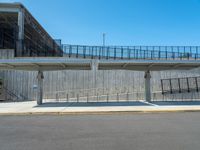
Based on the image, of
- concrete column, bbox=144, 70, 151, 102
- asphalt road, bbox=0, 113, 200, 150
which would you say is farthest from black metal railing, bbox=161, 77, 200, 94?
asphalt road, bbox=0, 113, 200, 150

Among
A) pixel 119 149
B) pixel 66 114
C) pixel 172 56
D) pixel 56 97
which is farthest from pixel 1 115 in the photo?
pixel 172 56

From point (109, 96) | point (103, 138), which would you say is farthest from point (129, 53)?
point (103, 138)

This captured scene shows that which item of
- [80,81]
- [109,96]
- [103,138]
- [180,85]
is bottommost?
[103,138]

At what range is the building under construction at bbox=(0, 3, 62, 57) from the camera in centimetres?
2517

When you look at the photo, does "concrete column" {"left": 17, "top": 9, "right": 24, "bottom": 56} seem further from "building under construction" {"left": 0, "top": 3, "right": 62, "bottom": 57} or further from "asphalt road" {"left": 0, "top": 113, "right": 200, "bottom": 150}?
"asphalt road" {"left": 0, "top": 113, "right": 200, "bottom": 150}

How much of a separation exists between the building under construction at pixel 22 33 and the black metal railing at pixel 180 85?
46.8 feet

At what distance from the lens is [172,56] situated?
25656mm

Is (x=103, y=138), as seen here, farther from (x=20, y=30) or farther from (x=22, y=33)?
(x=22, y=33)

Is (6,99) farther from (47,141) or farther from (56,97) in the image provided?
(47,141)

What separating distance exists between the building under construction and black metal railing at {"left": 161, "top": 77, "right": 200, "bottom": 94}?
14.3 meters

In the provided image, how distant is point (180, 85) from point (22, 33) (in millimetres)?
20087

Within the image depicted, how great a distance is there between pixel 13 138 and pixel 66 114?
575 cm

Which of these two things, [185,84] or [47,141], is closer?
[47,141]

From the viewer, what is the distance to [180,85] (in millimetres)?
23062
